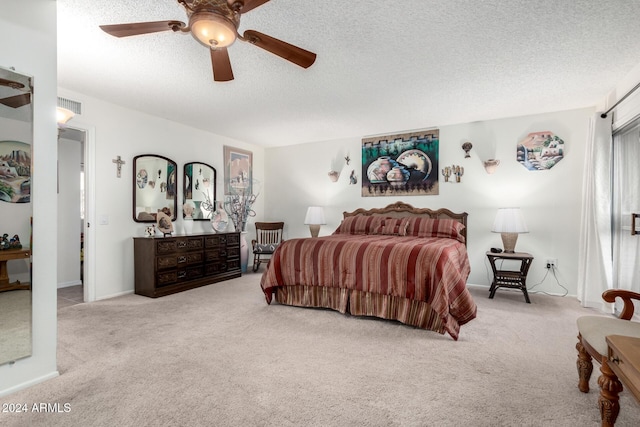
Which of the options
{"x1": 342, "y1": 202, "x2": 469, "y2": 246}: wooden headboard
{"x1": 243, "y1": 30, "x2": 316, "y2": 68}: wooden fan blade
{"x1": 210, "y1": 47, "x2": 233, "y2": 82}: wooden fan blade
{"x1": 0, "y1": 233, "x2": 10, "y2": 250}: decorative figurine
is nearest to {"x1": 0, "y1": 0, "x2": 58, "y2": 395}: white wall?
{"x1": 0, "y1": 233, "x2": 10, "y2": 250}: decorative figurine

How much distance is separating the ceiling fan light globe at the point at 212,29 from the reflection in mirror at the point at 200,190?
3571 millimetres

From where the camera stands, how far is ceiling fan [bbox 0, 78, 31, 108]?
188cm

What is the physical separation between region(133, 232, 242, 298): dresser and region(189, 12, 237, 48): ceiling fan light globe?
118 inches

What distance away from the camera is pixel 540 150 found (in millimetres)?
4379

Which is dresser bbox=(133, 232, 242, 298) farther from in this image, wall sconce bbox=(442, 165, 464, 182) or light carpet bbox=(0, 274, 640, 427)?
wall sconce bbox=(442, 165, 464, 182)

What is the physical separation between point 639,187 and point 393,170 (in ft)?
9.90

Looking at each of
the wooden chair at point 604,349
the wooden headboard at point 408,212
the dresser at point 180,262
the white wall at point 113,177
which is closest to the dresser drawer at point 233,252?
the dresser at point 180,262

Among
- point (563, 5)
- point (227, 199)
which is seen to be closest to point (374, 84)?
point (563, 5)

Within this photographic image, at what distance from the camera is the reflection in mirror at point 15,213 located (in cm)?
186

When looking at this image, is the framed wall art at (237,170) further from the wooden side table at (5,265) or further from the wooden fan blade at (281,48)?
the wooden fan blade at (281,48)

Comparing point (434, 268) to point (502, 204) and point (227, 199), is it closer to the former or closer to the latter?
point (502, 204)

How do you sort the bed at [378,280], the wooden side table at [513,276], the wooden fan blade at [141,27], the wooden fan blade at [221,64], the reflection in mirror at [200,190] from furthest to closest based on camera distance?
the reflection in mirror at [200,190] → the wooden side table at [513,276] → the bed at [378,280] → the wooden fan blade at [221,64] → the wooden fan blade at [141,27]

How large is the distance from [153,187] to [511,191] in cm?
529

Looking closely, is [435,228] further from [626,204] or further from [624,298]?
[624,298]
